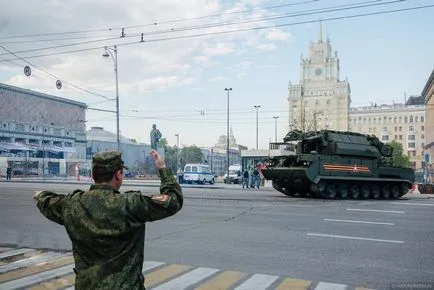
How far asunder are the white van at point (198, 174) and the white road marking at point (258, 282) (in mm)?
36022

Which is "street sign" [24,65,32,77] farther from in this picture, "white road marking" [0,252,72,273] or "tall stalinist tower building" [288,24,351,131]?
"tall stalinist tower building" [288,24,351,131]

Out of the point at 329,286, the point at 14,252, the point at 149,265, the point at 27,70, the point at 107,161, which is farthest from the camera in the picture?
the point at 27,70

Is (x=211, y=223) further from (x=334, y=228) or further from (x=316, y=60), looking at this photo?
(x=316, y=60)

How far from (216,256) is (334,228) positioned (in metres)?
4.72

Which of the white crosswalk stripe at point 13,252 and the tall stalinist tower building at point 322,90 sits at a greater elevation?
the tall stalinist tower building at point 322,90

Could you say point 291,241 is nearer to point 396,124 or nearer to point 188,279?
point 188,279

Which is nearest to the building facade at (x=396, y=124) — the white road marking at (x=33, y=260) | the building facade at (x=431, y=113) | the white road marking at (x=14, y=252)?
the building facade at (x=431, y=113)

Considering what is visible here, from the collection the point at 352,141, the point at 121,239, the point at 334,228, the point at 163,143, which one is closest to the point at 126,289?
the point at 121,239

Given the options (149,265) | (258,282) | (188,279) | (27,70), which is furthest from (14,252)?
(27,70)

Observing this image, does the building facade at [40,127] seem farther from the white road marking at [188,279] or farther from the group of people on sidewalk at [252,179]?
the white road marking at [188,279]

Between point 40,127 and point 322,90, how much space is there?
99383 mm

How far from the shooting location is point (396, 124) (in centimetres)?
14900

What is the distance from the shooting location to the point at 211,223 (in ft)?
41.8

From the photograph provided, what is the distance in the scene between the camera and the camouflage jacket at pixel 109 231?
3059 mm
